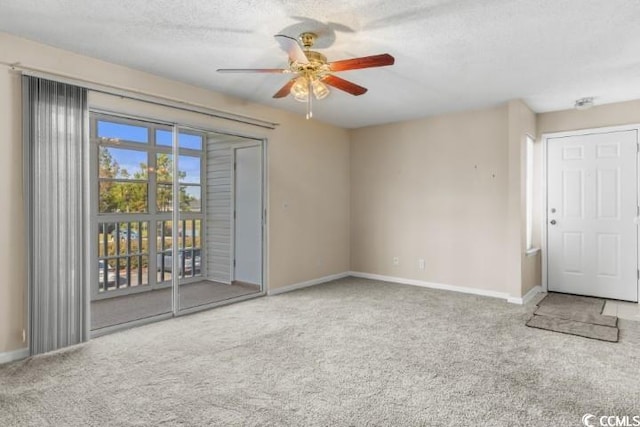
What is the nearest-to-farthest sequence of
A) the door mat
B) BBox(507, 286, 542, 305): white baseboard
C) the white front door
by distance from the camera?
1. the door mat
2. BBox(507, 286, 542, 305): white baseboard
3. the white front door

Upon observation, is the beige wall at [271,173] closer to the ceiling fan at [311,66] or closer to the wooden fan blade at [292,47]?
the ceiling fan at [311,66]

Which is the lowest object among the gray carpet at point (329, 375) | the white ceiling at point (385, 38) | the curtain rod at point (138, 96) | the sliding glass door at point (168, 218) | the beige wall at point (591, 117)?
the gray carpet at point (329, 375)

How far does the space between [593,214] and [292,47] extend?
14.8ft

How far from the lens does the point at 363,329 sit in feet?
12.0

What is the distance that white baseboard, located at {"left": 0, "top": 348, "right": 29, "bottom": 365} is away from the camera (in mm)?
2878

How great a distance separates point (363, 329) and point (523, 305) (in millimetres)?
2128

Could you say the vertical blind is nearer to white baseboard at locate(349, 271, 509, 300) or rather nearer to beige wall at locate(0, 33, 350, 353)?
beige wall at locate(0, 33, 350, 353)

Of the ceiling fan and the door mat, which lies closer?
the ceiling fan

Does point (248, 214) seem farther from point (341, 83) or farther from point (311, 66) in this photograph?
point (311, 66)

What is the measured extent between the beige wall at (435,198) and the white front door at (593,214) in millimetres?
843

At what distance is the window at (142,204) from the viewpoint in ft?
15.9

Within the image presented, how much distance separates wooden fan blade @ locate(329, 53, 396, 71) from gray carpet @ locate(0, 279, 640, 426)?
2.14 metres

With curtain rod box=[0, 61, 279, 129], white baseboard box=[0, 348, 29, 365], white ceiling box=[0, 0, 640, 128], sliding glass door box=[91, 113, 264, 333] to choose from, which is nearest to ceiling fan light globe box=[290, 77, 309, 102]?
white ceiling box=[0, 0, 640, 128]

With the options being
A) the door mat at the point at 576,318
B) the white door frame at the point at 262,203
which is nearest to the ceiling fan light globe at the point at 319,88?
the white door frame at the point at 262,203
